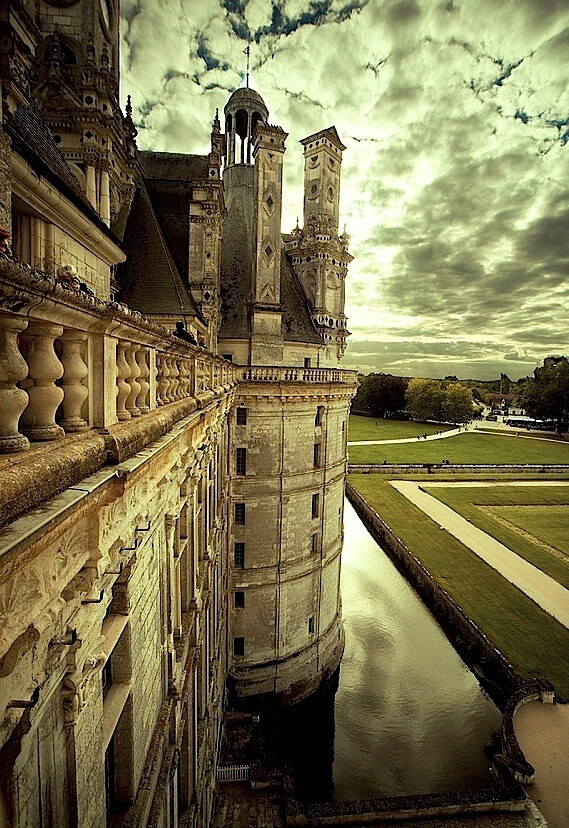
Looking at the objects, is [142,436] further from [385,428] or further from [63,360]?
[385,428]

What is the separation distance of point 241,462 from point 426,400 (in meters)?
90.9

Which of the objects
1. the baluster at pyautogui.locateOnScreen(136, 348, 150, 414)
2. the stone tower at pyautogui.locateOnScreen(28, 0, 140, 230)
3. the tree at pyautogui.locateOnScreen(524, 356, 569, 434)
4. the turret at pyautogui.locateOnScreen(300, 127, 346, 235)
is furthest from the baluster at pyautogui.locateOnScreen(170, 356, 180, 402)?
the tree at pyautogui.locateOnScreen(524, 356, 569, 434)

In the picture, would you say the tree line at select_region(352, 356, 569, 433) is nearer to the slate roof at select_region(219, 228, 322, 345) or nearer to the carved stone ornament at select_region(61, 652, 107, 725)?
the slate roof at select_region(219, 228, 322, 345)

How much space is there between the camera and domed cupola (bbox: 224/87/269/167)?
25.4 metres

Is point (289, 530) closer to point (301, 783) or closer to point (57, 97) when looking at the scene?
point (301, 783)

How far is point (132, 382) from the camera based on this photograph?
13.3 feet

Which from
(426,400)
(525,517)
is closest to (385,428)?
(426,400)

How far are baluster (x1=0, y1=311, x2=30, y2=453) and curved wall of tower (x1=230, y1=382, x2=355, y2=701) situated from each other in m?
16.3

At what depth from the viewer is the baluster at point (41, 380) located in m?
2.52

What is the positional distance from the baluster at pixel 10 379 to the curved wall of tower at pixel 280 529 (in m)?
16.3

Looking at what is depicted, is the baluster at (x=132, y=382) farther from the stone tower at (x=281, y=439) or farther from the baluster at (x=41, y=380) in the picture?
the stone tower at (x=281, y=439)

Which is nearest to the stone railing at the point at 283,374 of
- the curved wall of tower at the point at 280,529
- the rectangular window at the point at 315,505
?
the curved wall of tower at the point at 280,529

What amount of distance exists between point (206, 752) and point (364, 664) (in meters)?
16.2

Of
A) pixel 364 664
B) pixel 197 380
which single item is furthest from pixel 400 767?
pixel 197 380
